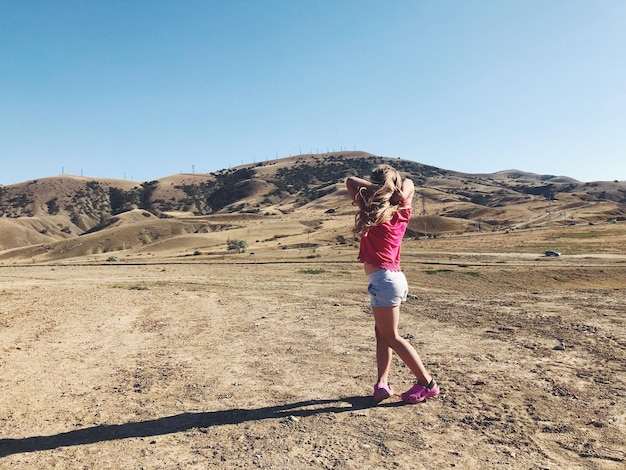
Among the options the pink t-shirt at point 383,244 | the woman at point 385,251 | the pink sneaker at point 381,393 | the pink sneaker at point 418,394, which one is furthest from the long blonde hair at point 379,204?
the pink sneaker at point 418,394

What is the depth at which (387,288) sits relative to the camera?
454 cm

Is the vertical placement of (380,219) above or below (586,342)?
above

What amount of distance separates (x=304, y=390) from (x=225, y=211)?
151 meters

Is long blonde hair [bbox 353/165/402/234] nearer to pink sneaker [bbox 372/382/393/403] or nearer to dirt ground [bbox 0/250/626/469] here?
pink sneaker [bbox 372/382/393/403]

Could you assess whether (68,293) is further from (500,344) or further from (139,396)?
(500,344)

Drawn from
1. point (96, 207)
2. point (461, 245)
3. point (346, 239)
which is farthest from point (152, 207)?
point (461, 245)

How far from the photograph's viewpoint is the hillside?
245 ft

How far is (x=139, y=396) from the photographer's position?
513 centimetres

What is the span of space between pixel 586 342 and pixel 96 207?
173m

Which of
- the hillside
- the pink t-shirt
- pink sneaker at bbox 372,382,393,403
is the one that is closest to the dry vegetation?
pink sneaker at bbox 372,382,393,403

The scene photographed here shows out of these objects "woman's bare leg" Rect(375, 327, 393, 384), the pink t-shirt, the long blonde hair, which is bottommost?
"woman's bare leg" Rect(375, 327, 393, 384)

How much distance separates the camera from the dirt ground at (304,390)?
3.77 meters

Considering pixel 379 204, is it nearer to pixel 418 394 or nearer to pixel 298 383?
pixel 418 394

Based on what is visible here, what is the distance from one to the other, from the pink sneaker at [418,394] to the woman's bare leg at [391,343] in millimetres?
64
